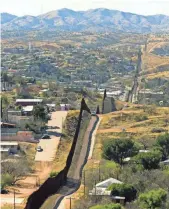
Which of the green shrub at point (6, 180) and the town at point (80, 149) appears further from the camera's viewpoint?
the green shrub at point (6, 180)

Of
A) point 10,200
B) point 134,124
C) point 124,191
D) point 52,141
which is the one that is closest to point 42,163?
point 52,141

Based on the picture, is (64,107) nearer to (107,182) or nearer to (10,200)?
(107,182)

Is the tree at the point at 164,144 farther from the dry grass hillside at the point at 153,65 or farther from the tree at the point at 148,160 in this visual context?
the dry grass hillside at the point at 153,65

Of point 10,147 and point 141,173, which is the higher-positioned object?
point 141,173

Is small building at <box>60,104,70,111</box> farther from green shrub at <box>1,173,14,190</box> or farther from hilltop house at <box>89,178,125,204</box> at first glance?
hilltop house at <box>89,178,125,204</box>

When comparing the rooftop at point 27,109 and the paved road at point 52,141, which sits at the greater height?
the rooftop at point 27,109

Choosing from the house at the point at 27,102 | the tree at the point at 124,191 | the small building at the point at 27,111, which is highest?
the tree at the point at 124,191

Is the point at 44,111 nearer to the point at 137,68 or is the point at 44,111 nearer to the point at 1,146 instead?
the point at 1,146

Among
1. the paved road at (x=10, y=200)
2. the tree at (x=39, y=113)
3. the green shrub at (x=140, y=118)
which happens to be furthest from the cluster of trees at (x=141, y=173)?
the green shrub at (x=140, y=118)
